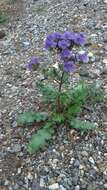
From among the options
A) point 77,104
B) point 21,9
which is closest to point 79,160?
point 77,104

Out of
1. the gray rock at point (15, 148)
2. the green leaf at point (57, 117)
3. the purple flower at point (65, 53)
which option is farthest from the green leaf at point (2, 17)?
the purple flower at point (65, 53)

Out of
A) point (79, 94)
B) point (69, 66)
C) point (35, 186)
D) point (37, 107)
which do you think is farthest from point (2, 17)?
point (35, 186)

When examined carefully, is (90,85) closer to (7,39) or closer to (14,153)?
(14,153)

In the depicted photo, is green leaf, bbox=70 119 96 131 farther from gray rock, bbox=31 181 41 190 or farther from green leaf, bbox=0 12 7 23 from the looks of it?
green leaf, bbox=0 12 7 23

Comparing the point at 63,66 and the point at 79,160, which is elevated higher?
the point at 63,66

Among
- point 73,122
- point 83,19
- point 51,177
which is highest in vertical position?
point 83,19

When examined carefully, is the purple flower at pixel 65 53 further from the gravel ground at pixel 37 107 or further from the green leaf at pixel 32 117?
the gravel ground at pixel 37 107
